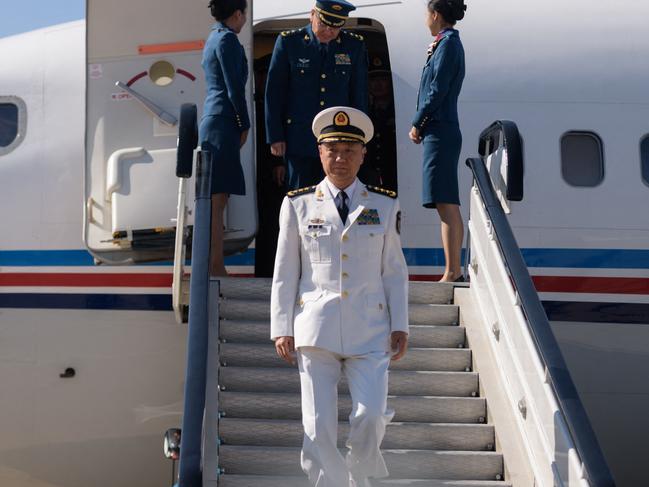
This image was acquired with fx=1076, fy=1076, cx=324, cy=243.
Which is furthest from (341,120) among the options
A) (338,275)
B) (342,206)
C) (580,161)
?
(580,161)

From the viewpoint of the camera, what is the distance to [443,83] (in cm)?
646

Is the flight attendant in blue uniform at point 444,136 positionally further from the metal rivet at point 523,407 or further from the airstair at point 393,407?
the metal rivet at point 523,407

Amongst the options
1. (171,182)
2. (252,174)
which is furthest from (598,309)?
(171,182)

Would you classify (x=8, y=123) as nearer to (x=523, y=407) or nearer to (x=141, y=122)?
(x=141, y=122)

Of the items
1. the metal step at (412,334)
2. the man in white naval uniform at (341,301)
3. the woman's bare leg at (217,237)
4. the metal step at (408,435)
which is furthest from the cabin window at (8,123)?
the man in white naval uniform at (341,301)

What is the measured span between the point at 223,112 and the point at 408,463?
8.06 feet

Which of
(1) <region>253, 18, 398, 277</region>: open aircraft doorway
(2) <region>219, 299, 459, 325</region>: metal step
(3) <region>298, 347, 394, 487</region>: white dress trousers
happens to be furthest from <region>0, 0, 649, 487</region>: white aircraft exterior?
(3) <region>298, 347, 394, 487</region>: white dress trousers

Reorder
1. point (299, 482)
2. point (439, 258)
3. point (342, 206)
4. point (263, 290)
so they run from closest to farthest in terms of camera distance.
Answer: point (342, 206)
point (299, 482)
point (263, 290)
point (439, 258)

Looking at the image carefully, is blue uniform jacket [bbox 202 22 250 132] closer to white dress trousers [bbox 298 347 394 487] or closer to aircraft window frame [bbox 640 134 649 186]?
white dress trousers [bbox 298 347 394 487]

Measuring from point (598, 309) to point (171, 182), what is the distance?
287 centimetres

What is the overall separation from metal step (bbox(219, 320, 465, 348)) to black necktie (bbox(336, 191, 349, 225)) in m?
1.36

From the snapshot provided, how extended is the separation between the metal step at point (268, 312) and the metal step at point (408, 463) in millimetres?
948

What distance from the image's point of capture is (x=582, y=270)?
7.04 metres

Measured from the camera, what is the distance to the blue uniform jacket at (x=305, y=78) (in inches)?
268
